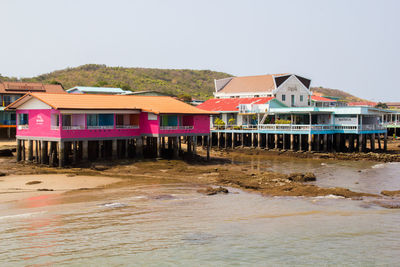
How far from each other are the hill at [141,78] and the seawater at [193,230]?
238 feet

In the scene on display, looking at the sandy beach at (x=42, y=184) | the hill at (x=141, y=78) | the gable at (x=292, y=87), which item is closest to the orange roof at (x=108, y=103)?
the sandy beach at (x=42, y=184)

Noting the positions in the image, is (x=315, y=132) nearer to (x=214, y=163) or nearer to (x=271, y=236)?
(x=214, y=163)

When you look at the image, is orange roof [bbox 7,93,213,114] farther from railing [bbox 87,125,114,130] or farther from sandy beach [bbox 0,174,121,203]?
sandy beach [bbox 0,174,121,203]

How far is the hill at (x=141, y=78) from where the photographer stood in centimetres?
11106

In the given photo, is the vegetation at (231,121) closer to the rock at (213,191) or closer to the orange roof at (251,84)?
the orange roof at (251,84)

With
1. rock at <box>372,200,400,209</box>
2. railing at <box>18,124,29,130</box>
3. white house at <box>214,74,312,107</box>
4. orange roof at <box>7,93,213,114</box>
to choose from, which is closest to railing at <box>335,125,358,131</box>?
white house at <box>214,74,312,107</box>

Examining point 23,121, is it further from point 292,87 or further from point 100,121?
point 292,87

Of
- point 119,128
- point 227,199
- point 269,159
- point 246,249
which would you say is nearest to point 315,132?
point 269,159

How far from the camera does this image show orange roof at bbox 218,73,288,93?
6097 centimetres

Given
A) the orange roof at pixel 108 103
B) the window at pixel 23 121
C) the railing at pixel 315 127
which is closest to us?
the orange roof at pixel 108 103

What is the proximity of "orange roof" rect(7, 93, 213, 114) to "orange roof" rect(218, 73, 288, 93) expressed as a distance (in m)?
Result: 22.3

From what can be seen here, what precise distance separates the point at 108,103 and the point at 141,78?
3586 inches

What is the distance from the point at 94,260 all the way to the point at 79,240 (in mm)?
1973

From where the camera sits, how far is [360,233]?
16875 millimetres
